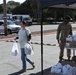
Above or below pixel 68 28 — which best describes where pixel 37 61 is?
below

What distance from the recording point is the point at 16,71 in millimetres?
9867

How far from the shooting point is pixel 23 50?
9453 mm

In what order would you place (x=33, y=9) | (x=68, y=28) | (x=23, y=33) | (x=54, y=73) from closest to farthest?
(x=54, y=73), (x=23, y=33), (x=68, y=28), (x=33, y=9)

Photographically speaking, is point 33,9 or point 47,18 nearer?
point 33,9

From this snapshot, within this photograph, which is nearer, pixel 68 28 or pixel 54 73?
pixel 54 73

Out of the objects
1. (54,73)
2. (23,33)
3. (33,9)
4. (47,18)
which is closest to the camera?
(54,73)

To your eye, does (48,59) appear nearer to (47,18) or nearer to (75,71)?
(75,71)

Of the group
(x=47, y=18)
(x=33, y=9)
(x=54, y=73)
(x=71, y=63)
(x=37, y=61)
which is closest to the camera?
(x=54, y=73)

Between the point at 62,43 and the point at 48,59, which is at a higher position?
the point at 62,43

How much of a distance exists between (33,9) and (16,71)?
65.6 meters

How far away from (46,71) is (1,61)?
121 inches

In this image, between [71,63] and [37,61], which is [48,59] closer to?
[37,61]

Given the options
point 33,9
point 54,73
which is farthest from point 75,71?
point 33,9

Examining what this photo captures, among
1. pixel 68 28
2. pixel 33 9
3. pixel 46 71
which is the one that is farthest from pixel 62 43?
pixel 33 9
